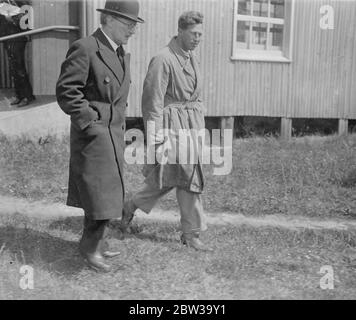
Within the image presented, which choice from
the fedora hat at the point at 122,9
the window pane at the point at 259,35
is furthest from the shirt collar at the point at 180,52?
the window pane at the point at 259,35

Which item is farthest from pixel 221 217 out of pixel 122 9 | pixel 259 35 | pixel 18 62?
pixel 259 35

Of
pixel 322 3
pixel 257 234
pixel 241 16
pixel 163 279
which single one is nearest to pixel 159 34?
pixel 241 16

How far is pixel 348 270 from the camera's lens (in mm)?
4355

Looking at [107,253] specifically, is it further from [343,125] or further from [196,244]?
[343,125]

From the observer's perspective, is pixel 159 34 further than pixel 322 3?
No

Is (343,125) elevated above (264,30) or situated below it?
below

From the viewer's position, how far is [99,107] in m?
3.90

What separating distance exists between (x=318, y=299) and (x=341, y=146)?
A: 5.31 meters

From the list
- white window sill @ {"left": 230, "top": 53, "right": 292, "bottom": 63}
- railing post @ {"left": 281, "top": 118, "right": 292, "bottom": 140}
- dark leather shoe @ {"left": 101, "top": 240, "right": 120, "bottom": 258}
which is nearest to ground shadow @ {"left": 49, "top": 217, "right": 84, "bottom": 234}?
dark leather shoe @ {"left": 101, "top": 240, "right": 120, "bottom": 258}

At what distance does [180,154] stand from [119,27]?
117 cm

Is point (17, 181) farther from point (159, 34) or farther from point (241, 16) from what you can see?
point (241, 16)

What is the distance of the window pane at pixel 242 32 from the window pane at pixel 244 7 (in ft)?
0.55

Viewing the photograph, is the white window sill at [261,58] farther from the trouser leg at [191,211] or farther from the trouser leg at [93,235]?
the trouser leg at [93,235]

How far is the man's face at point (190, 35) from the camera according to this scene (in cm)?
432
